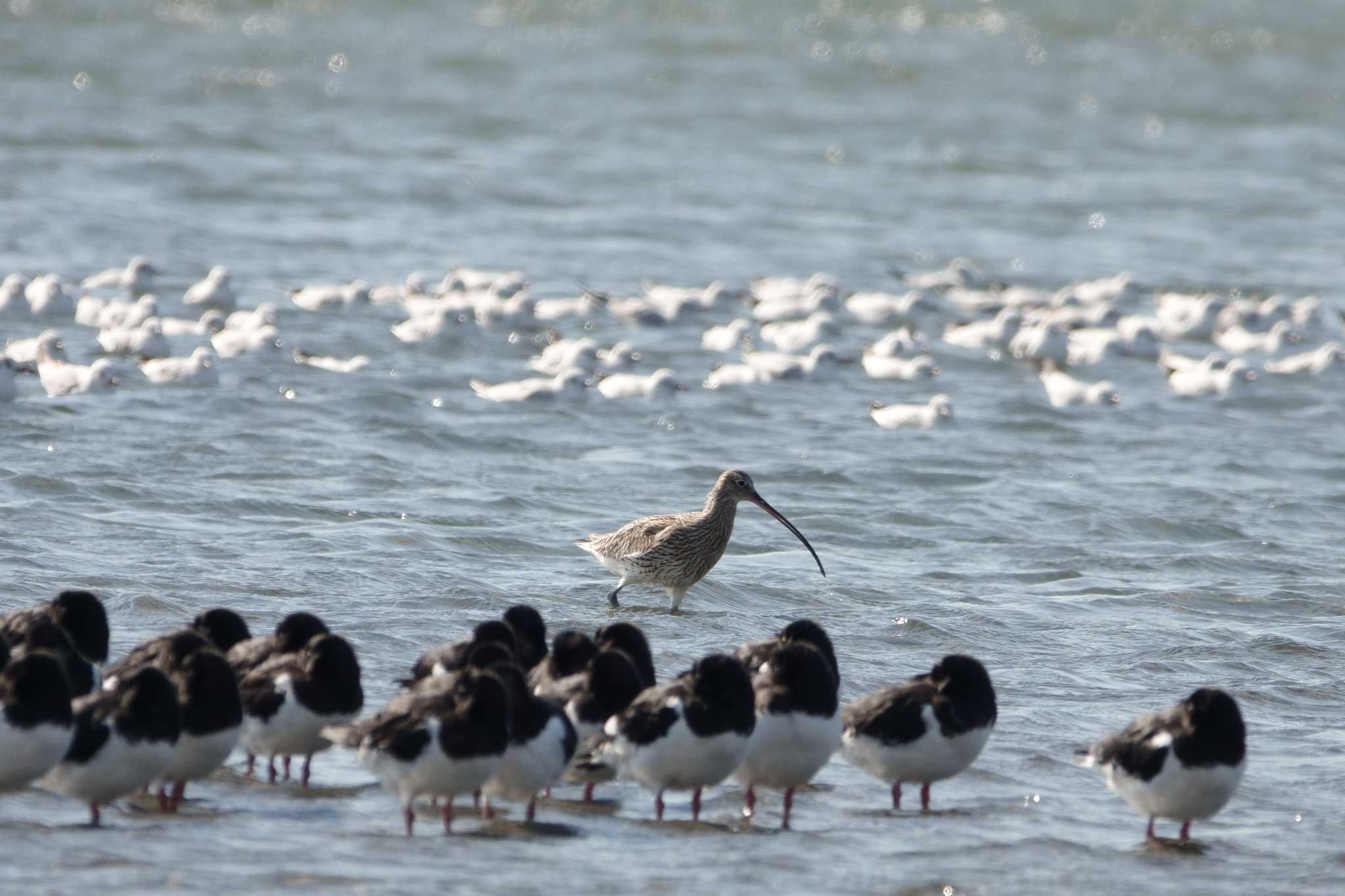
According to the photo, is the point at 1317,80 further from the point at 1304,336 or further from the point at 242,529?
the point at 242,529

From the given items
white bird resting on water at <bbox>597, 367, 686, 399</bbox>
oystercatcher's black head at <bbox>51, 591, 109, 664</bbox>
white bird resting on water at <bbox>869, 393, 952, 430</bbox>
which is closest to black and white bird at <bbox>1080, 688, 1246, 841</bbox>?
oystercatcher's black head at <bbox>51, 591, 109, 664</bbox>

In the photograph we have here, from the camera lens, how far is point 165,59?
48844 millimetres

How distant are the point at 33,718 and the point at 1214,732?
4591 millimetres

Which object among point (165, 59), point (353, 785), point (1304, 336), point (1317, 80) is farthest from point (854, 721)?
point (1317, 80)

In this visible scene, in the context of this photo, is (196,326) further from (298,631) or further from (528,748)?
(528,748)

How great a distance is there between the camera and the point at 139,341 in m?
20.8

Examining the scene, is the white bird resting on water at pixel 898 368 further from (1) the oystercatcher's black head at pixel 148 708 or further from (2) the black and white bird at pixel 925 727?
(1) the oystercatcher's black head at pixel 148 708

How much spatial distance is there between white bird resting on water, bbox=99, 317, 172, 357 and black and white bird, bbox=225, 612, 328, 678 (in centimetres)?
1192

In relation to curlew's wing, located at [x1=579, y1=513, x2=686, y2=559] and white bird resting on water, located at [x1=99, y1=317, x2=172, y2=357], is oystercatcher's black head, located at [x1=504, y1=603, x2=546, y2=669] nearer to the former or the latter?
curlew's wing, located at [x1=579, y1=513, x2=686, y2=559]

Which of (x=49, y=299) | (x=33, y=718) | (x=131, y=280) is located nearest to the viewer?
(x=33, y=718)

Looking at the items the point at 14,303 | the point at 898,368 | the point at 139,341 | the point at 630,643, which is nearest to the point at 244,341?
the point at 139,341

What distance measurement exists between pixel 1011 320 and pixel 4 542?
591 inches

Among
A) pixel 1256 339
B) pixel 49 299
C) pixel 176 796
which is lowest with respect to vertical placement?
pixel 176 796

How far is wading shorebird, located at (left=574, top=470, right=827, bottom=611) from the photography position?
41.6 ft
